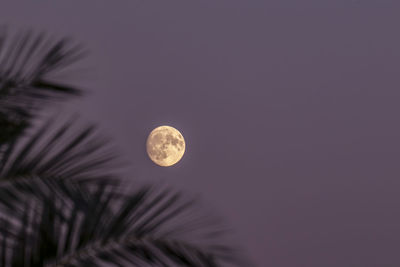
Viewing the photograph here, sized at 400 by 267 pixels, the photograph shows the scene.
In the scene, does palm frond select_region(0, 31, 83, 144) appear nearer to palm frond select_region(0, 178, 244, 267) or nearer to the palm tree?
the palm tree

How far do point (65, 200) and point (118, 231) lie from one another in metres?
A: 0.47

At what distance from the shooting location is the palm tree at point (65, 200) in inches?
86.8

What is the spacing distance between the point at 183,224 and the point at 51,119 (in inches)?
34.5

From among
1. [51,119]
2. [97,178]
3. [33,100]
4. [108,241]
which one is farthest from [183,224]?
[33,100]

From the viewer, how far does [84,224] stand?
2240mm

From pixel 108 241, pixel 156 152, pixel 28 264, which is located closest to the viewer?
pixel 28 264

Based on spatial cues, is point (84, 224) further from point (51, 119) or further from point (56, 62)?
point (56, 62)

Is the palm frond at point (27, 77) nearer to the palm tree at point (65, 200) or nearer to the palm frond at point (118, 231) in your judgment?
the palm tree at point (65, 200)

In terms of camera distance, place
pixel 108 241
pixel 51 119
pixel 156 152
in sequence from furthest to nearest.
A: pixel 156 152
pixel 51 119
pixel 108 241

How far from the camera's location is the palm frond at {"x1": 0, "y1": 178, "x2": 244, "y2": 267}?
2182 mm

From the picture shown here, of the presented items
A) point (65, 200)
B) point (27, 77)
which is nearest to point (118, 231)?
point (65, 200)

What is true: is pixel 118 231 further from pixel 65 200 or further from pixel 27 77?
pixel 27 77

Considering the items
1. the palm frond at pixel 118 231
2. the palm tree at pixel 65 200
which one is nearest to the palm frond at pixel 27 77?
the palm tree at pixel 65 200

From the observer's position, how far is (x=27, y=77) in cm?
268
